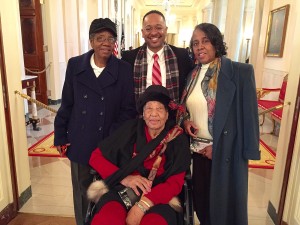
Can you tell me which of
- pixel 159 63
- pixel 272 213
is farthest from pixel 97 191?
→ pixel 272 213

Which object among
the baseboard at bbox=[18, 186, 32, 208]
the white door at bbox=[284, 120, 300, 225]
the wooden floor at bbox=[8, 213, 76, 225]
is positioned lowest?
the wooden floor at bbox=[8, 213, 76, 225]

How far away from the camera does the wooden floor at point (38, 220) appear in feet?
7.43

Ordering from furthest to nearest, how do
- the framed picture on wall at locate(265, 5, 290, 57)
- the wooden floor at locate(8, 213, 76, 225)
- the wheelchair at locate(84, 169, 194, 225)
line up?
the framed picture on wall at locate(265, 5, 290, 57) < the wooden floor at locate(8, 213, 76, 225) < the wheelchair at locate(84, 169, 194, 225)

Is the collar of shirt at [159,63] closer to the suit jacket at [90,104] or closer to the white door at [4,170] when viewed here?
the suit jacket at [90,104]

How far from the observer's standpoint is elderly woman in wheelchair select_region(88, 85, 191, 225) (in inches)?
57.2

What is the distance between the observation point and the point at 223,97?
1609mm

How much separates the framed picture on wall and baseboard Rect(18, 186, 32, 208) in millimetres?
5436

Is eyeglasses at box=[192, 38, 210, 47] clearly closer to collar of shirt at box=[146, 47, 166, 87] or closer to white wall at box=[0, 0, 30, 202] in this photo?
collar of shirt at box=[146, 47, 166, 87]

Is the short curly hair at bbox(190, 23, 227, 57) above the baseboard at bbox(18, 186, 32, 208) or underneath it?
above

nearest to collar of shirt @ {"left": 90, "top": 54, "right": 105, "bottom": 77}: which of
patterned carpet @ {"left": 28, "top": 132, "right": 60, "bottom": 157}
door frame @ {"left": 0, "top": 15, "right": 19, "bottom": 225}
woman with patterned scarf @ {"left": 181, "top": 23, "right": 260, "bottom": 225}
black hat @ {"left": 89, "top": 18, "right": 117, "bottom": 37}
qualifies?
black hat @ {"left": 89, "top": 18, "right": 117, "bottom": 37}

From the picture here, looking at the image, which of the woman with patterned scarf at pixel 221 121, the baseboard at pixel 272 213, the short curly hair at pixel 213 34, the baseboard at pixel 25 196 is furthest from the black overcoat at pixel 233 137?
the baseboard at pixel 25 196

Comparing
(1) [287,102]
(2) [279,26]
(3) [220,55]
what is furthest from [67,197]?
(2) [279,26]

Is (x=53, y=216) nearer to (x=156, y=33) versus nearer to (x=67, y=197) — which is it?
(x=67, y=197)

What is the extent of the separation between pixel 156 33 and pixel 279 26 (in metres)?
4.95
